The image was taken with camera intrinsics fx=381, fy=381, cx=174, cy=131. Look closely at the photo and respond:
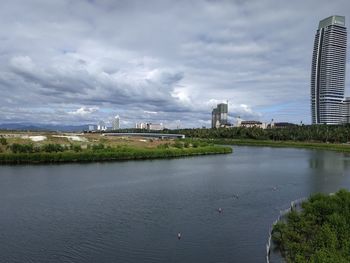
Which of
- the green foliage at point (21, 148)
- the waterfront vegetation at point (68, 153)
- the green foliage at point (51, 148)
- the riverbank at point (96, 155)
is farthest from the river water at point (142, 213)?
the green foliage at point (51, 148)

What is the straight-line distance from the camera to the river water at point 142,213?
34094 millimetres

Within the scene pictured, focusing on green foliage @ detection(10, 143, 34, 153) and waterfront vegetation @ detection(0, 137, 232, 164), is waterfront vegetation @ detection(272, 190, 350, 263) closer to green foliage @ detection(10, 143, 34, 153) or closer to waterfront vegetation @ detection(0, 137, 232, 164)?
waterfront vegetation @ detection(0, 137, 232, 164)

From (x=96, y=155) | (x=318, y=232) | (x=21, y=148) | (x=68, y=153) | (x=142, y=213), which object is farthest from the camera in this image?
(x=96, y=155)

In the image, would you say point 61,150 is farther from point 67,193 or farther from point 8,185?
point 67,193

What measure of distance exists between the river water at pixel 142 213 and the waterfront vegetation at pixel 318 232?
2.65 meters

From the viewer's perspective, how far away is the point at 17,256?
32.7 meters

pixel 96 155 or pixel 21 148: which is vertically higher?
pixel 21 148

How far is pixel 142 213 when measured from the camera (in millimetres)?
46938

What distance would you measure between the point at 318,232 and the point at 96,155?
3420 inches

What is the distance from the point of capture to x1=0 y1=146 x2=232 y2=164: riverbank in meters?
103

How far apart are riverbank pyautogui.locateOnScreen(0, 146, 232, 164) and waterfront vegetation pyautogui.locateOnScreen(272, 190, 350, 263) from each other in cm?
7986

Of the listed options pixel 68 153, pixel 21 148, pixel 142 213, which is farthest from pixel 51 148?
pixel 142 213

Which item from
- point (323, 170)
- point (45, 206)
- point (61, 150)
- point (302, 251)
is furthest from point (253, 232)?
point (61, 150)

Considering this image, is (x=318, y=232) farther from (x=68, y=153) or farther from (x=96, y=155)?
(x=68, y=153)
